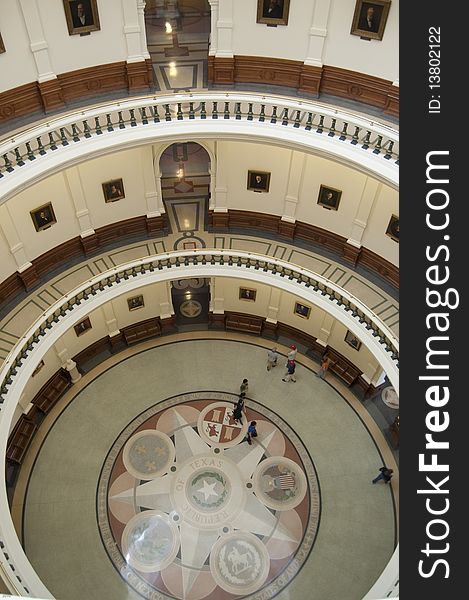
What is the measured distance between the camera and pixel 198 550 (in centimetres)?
1441

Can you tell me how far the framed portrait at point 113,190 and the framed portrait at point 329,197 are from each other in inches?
234

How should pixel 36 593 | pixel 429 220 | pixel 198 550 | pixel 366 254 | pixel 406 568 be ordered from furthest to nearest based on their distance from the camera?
pixel 366 254 < pixel 198 550 < pixel 36 593 < pixel 429 220 < pixel 406 568

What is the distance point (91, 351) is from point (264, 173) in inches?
324

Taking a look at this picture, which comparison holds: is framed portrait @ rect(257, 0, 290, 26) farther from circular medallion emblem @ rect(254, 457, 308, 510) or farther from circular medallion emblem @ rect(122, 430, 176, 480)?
circular medallion emblem @ rect(254, 457, 308, 510)

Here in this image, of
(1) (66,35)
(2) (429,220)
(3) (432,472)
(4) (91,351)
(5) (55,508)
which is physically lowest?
A: (3) (432,472)

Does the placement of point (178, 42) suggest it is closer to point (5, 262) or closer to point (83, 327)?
point (5, 262)

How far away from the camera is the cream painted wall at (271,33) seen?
13234 mm

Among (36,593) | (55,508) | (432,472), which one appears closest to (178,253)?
(55,508)

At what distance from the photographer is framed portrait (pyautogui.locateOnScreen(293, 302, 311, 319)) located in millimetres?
17578

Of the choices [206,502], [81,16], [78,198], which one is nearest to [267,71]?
[81,16]

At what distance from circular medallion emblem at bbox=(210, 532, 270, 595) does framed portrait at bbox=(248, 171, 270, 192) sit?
33.4 ft

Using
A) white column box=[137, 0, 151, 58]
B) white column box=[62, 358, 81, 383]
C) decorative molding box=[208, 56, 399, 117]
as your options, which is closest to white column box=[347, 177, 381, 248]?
decorative molding box=[208, 56, 399, 117]

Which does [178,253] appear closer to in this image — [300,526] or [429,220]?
[300,526]

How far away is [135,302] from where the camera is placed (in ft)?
58.0
